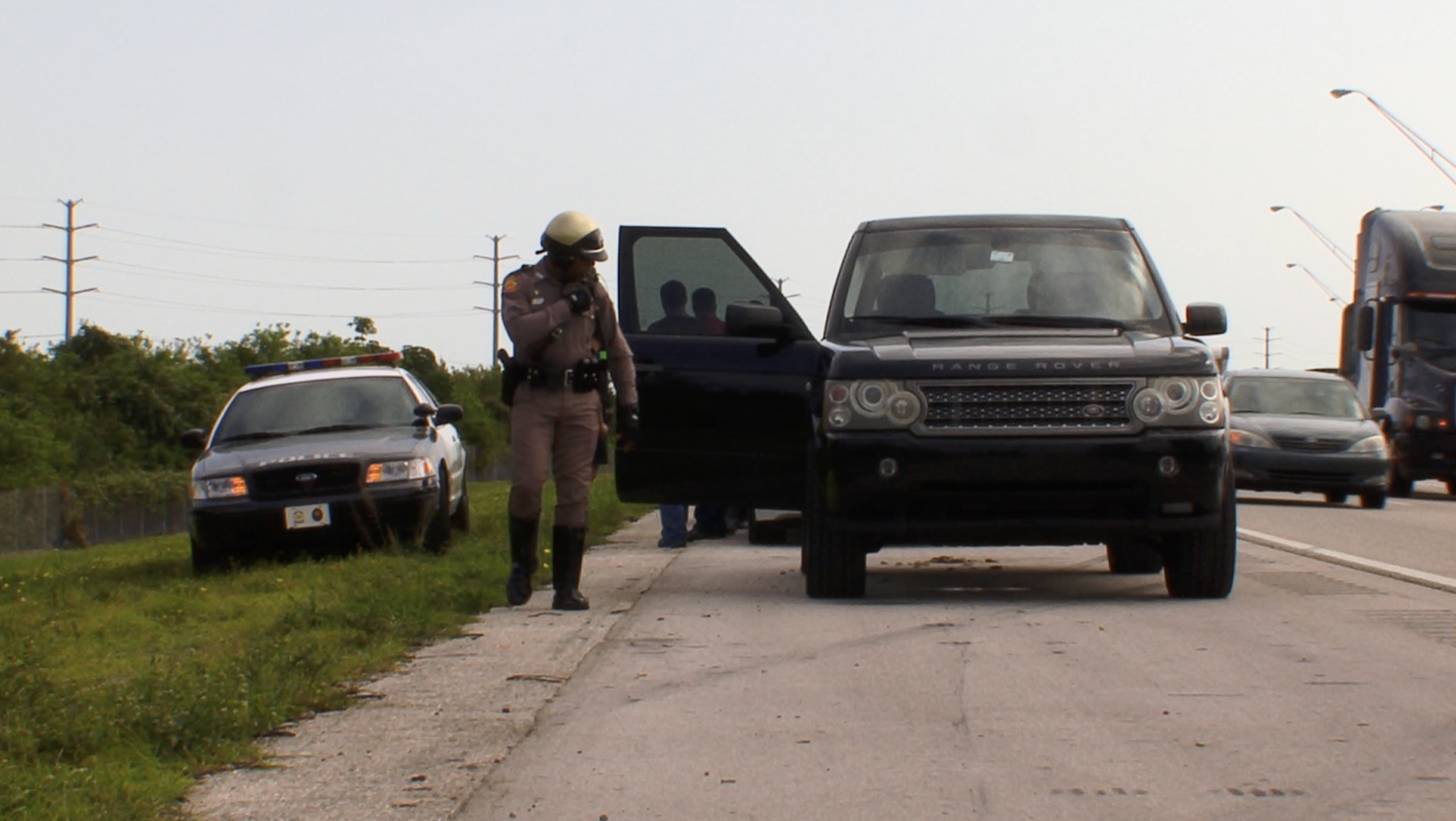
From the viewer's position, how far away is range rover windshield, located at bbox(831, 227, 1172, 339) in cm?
1020

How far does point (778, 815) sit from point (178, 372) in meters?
74.6

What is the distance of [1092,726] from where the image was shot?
234 inches

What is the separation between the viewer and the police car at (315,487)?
13.7 m

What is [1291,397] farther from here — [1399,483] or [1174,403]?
[1174,403]

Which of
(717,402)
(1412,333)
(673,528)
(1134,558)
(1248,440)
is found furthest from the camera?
(1412,333)

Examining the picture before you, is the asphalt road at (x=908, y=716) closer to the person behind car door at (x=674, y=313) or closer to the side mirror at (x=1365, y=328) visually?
the person behind car door at (x=674, y=313)

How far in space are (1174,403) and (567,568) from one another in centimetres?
285

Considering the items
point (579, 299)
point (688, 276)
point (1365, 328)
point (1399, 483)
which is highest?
point (1365, 328)

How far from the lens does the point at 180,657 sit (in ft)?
26.8

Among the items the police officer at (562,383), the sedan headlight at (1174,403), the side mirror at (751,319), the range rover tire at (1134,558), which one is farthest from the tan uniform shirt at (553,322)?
the range rover tire at (1134,558)

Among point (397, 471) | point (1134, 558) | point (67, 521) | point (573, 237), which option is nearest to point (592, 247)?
point (573, 237)

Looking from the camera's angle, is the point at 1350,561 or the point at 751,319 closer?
the point at 751,319

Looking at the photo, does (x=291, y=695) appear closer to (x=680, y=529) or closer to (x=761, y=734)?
(x=761, y=734)

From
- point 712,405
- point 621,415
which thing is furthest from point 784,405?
point 621,415
